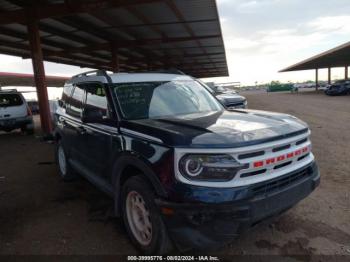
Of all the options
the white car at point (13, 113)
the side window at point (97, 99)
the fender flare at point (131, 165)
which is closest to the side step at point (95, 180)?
the fender flare at point (131, 165)

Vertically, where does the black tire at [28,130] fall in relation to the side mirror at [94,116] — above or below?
below

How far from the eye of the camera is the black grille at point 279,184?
290 centimetres

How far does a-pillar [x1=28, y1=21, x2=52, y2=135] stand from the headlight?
11.3m

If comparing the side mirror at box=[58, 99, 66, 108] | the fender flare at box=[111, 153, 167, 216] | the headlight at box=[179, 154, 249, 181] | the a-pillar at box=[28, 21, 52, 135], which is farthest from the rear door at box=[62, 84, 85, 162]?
the a-pillar at box=[28, 21, 52, 135]

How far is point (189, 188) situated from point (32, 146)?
944cm

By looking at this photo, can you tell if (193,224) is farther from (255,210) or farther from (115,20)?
(115,20)

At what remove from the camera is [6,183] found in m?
6.31

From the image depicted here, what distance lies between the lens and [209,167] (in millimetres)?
2818

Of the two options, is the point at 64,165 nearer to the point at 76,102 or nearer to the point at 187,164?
the point at 76,102

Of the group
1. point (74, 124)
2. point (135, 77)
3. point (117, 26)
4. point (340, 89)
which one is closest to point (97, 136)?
point (135, 77)

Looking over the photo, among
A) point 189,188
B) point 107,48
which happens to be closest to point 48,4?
point 107,48

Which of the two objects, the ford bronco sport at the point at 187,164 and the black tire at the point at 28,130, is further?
the black tire at the point at 28,130

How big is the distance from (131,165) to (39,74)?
10962mm

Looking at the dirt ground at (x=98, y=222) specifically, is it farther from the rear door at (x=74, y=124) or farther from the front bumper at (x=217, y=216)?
the rear door at (x=74, y=124)
